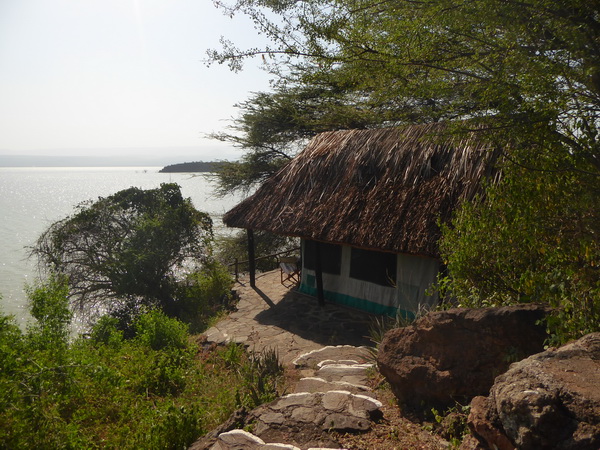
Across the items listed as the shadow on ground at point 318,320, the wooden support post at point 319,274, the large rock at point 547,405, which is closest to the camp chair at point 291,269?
the shadow on ground at point 318,320

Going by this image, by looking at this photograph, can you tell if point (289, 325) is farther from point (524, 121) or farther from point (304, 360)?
point (524, 121)

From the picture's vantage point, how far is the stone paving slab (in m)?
8.39

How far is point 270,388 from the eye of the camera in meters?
6.21

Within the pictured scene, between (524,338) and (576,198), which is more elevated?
(576,198)

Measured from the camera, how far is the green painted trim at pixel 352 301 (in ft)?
31.3

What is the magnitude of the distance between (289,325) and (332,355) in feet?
7.45

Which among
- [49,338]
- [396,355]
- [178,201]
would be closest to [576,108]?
[396,355]

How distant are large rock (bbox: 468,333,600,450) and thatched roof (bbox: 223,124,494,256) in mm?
4776

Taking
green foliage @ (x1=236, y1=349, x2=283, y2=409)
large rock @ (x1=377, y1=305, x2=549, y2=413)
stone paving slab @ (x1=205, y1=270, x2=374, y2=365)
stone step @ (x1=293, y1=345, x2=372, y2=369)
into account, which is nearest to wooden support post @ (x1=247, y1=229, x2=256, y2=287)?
stone paving slab @ (x1=205, y1=270, x2=374, y2=365)

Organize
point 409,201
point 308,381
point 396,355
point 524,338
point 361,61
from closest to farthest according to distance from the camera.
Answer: point 524,338 → point 396,355 → point 308,381 → point 361,61 → point 409,201

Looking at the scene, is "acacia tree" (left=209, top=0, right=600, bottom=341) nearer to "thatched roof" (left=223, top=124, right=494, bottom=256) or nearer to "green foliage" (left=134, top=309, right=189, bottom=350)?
"thatched roof" (left=223, top=124, right=494, bottom=256)

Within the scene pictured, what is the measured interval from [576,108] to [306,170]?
7206 millimetres

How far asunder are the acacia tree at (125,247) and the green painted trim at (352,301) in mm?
4220

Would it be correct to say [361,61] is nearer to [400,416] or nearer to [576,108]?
[576,108]
